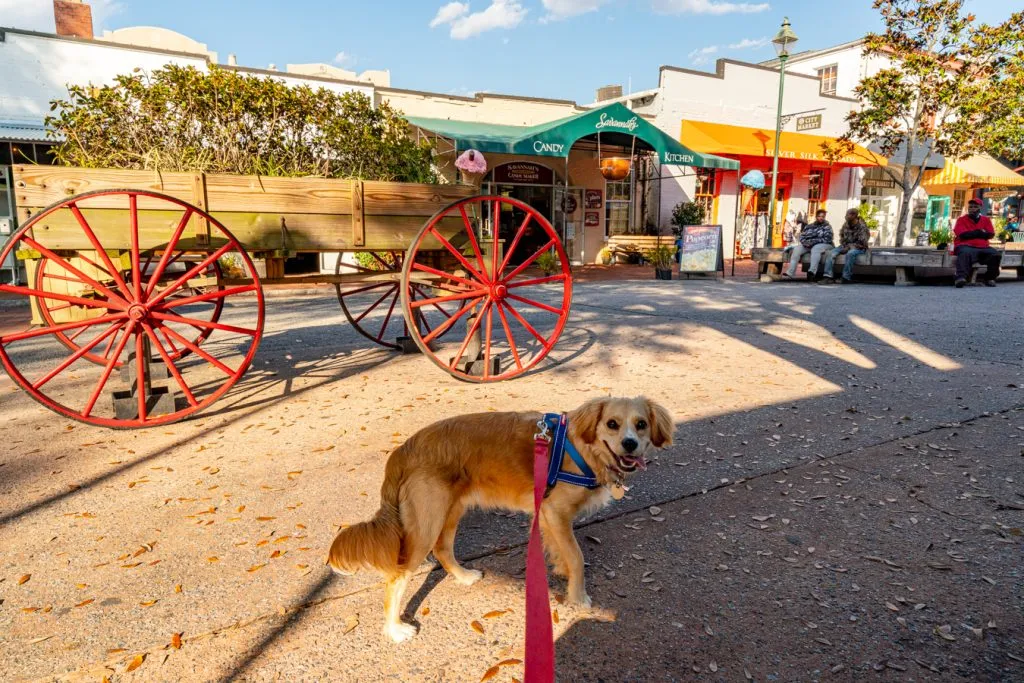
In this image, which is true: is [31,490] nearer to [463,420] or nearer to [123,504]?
[123,504]

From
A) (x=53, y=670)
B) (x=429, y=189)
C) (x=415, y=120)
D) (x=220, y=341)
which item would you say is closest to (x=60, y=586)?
(x=53, y=670)

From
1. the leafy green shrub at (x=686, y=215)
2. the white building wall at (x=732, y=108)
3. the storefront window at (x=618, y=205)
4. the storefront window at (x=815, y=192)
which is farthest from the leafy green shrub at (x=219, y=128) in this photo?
the storefront window at (x=815, y=192)

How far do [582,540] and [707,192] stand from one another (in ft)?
69.5

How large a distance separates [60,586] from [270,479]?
3.78 feet

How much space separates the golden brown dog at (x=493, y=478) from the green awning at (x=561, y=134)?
494 inches

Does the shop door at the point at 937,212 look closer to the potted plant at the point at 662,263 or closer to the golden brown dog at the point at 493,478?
the potted plant at the point at 662,263

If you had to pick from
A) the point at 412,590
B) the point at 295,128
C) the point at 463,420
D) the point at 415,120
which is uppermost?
the point at 415,120

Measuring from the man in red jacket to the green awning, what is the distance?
6.28 m

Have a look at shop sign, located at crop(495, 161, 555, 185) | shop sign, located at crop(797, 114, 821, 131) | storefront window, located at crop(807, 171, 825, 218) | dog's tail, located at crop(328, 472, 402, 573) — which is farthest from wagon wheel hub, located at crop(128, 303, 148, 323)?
storefront window, located at crop(807, 171, 825, 218)

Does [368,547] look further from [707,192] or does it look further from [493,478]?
[707,192]

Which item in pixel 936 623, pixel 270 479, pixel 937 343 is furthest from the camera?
pixel 937 343

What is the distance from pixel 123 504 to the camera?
10.7 ft

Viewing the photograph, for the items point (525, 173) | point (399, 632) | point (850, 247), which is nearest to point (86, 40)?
point (525, 173)

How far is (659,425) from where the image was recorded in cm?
251
